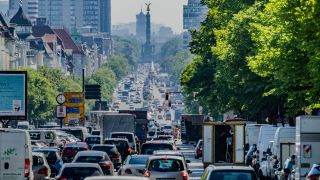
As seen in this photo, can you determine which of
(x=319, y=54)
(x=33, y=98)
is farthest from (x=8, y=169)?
(x=33, y=98)

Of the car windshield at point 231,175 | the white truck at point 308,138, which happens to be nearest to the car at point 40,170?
the white truck at point 308,138

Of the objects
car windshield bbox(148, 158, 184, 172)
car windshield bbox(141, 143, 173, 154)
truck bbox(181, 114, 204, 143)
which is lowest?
truck bbox(181, 114, 204, 143)

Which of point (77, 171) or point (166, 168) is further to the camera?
point (166, 168)

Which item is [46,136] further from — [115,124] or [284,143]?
[284,143]

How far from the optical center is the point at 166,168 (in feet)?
137

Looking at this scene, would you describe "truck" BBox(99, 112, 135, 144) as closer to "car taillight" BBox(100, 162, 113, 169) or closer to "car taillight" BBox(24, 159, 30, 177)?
"car taillight" BBox(100, 162, 113, 169)

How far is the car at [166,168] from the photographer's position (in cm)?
4150

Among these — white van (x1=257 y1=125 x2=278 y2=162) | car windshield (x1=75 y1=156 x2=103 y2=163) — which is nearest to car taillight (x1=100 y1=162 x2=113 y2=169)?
car windshield (x1=75 y1=156 x2=103 y2=163)

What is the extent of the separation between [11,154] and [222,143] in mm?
21928

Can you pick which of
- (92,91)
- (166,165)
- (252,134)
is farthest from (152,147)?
(92,91)

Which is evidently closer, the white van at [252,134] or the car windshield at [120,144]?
the white van at [252,134]

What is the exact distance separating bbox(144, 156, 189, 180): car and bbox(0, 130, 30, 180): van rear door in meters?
3.92

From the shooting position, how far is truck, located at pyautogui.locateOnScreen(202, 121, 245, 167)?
6266 centimetres

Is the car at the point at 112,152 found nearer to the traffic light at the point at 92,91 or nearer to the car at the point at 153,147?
the car at the point at 153,147
